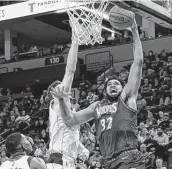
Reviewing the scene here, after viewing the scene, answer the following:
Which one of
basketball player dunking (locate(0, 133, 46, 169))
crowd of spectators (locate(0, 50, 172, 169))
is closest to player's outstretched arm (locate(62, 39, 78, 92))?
basketball player dunking (locate(0, 133, 46, 169))

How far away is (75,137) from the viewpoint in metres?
5.76

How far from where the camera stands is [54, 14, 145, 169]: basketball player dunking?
4.74 m

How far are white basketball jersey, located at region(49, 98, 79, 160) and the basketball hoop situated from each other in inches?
54.1

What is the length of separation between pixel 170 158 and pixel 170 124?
5.11 ft

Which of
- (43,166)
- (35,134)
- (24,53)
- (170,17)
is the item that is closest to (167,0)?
(170,17)

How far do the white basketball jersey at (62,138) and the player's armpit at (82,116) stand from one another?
0.38 m

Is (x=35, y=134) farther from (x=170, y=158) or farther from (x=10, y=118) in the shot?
(x=170, y=158)

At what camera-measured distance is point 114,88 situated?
16.2ft

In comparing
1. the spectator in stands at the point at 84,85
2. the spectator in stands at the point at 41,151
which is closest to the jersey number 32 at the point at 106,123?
the spectator in stands at the point at 41,151

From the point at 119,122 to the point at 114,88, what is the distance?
1.14 feet

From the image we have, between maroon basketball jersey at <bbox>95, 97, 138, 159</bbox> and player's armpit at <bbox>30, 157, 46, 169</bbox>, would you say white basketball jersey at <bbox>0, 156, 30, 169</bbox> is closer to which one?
player's armpit at <bbox>30, 157, 46, 169</bbox>

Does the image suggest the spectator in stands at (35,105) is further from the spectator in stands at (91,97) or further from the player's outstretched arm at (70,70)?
the player's outstretched arm at (70,70)

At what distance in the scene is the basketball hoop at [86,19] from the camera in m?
6.99

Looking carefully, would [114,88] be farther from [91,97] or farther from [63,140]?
[91,97]
